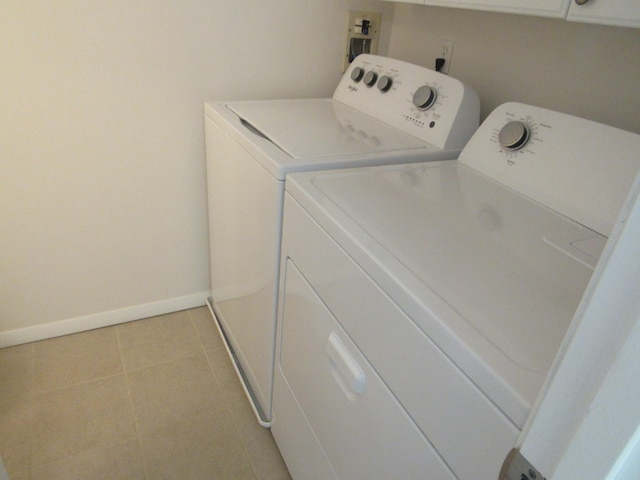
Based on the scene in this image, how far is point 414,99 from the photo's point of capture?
1.39 metres

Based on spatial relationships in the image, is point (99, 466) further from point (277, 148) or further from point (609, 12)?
point (609, 12)

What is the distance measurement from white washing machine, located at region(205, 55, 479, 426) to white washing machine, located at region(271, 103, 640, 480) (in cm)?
7

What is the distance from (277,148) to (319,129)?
232 mm

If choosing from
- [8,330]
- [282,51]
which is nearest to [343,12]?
[282,51]

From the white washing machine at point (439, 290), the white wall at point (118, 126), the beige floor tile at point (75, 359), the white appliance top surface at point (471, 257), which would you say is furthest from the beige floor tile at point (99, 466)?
the white appliance top surface at point (471, 257)

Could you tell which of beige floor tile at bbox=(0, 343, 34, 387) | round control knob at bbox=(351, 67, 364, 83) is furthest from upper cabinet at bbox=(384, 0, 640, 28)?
beige floor tile at bbox=(0, 343, 34, 387)

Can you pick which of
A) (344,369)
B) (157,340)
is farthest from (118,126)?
(344,369)

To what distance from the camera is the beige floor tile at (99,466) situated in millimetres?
1301

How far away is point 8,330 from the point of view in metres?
1.68

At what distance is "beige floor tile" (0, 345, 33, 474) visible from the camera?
1333 mm

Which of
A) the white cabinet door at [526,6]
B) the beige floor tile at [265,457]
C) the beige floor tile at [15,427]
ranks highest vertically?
the white cabinet door at [526,6]

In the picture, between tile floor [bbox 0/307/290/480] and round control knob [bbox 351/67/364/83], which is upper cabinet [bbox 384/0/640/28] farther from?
tile floor [bbox 0/307/290/480]

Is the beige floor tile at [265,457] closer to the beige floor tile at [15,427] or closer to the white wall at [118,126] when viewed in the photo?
the beige floor tile at [15,427]

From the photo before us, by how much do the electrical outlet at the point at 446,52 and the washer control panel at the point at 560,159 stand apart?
0.49 metres
